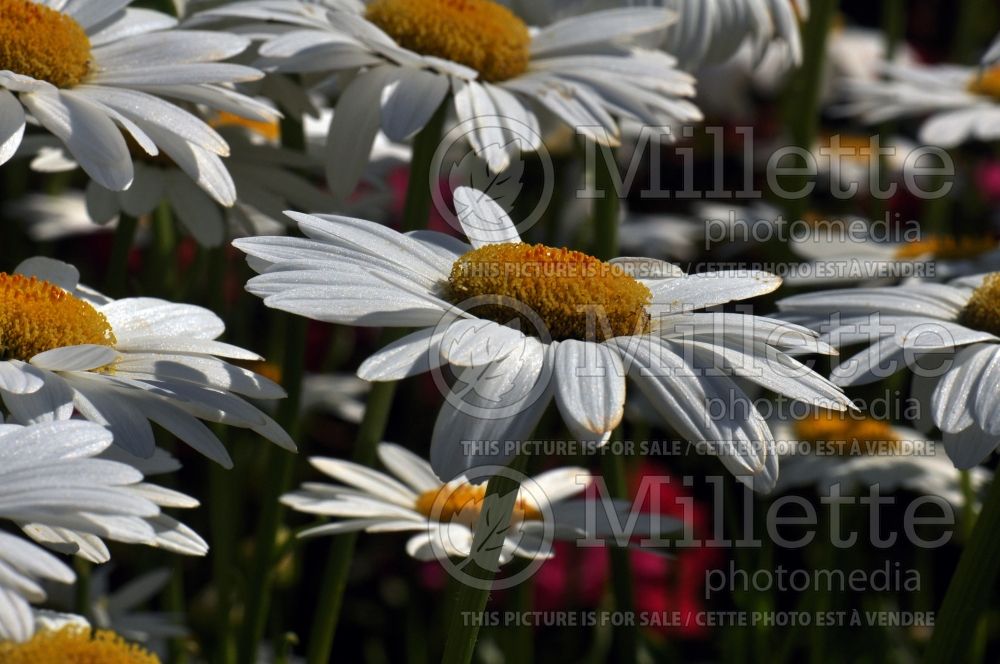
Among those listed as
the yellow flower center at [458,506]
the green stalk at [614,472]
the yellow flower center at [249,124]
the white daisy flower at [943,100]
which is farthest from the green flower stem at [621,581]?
the white daisy flower at [943,100]

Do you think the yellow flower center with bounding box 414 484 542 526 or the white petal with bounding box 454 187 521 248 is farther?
the yellow flower center with bounding box 414 484 542 526

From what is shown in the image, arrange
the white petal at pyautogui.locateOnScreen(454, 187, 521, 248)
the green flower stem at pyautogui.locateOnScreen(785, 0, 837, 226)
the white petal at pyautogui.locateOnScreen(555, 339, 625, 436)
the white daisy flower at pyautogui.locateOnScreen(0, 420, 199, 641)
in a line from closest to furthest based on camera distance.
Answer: the white daisy flower at pyautogui.locateOnScreen(0, 420, 199, 641) → the white petal at pyautogui.locateOnScreen(555, 339, 625, 436) → the white petal at pyautogui.locateOnScreen(454, 187, 521, 248) → the green flower stem at pyautogui.locateOnScreen(785, 0, 837, 226)

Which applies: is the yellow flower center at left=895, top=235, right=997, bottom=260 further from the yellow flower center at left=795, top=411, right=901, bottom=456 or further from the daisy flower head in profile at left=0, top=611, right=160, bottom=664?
→ the daisy flower head in profile at left=0, top=611, right=160, bottom=664

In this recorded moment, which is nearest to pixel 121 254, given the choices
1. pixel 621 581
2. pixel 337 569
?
pixel 337 569

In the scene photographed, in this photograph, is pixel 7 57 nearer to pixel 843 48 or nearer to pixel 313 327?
pixel 313 327

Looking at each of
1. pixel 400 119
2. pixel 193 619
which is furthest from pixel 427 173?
pixel 193 619

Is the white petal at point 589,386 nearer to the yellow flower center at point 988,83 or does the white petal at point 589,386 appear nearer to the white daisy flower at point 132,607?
the white daisy flower at point 132,607

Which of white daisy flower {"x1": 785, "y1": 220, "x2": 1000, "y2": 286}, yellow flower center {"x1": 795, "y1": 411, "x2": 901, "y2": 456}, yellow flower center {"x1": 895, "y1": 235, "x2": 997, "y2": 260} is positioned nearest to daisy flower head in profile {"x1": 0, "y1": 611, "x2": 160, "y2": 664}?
white daisy flower {"x1": 785, "y1": 220, "x2": 1000, "y2": 286}
